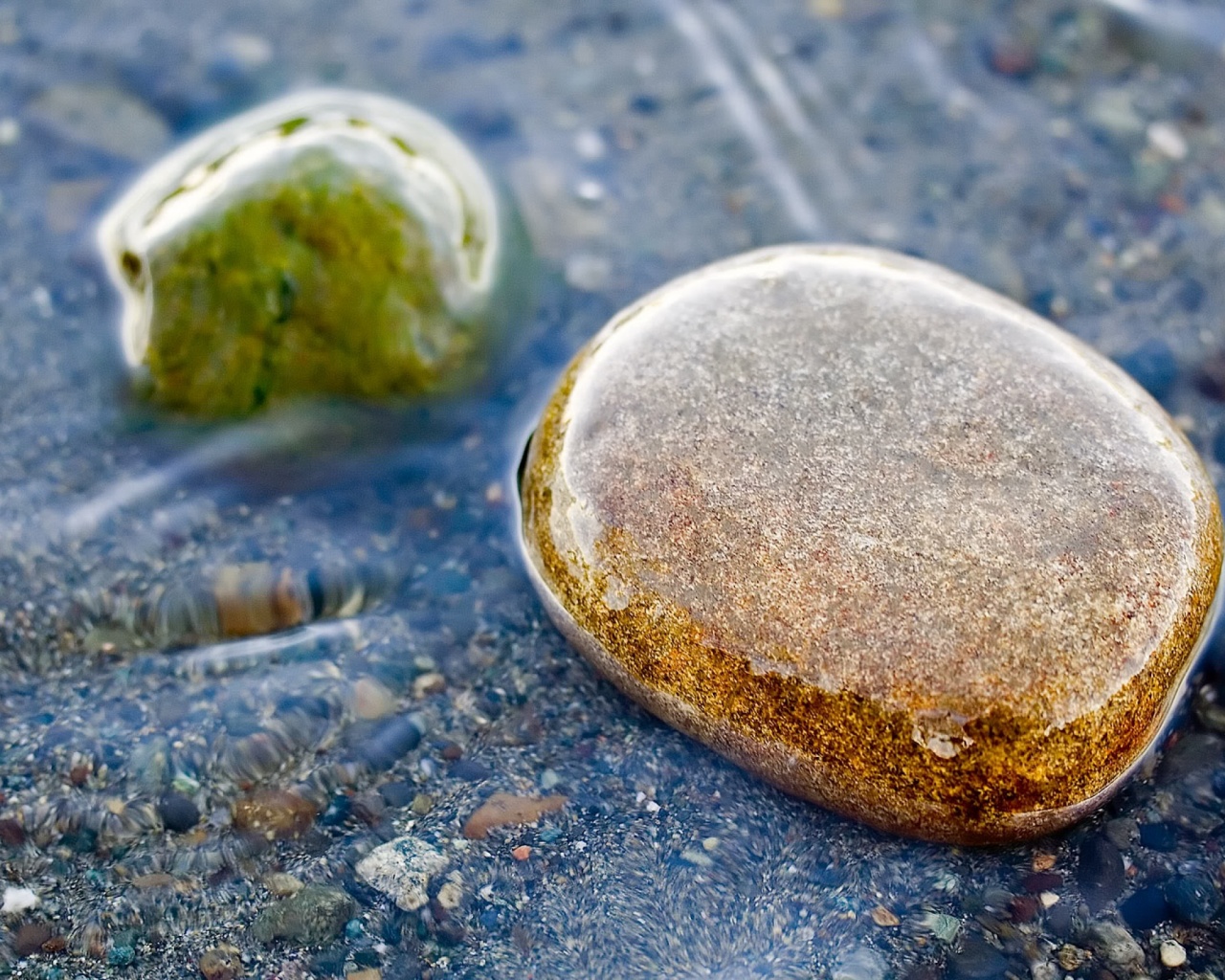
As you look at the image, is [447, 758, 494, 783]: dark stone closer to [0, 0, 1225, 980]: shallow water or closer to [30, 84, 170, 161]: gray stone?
[0, 0, 1225, 980]: shallow water

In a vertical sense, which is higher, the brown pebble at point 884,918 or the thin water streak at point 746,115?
the thin water streak at point 746,115

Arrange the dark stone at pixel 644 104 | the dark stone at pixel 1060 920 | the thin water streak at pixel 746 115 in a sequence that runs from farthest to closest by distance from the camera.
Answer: the dark stone at pixel 644 104 → the thin water streak at pixel 746 115 → the dark stone at pixel 1060 920

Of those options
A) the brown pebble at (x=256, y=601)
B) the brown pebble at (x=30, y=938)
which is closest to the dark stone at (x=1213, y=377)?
the brown pebble at (x=256, y=601)

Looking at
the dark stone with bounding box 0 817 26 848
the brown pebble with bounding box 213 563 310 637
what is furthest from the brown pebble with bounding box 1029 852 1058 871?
the dark stone with bounding box 0 817 26 848

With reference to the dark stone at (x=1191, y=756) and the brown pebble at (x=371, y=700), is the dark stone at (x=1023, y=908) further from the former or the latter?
the brown pebble at (x=371, y=700)

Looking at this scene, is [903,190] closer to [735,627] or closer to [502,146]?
[502,146]

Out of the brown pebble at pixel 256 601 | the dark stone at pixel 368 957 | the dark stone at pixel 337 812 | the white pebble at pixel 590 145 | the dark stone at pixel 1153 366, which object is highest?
the white pebble at pixel 590 145
